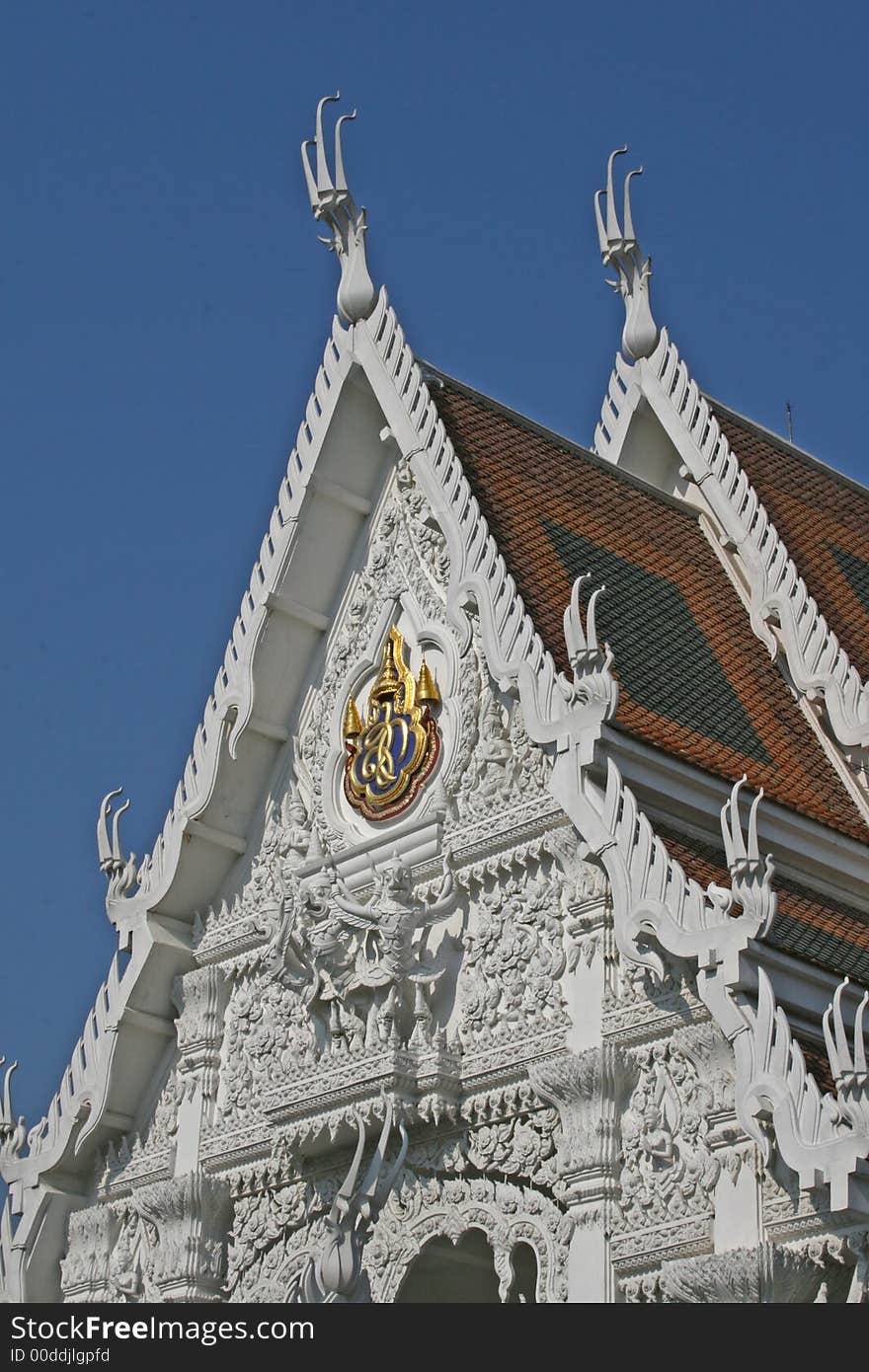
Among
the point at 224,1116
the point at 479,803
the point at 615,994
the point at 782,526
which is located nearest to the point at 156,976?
the point at 224,1116

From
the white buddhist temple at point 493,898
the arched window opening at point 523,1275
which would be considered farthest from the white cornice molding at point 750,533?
the arched window opening at point 523,1275

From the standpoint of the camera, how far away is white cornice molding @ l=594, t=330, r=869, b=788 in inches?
757

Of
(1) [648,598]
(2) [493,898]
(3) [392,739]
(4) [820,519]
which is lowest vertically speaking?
(2) [493,898]

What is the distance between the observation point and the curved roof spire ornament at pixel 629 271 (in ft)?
73.3

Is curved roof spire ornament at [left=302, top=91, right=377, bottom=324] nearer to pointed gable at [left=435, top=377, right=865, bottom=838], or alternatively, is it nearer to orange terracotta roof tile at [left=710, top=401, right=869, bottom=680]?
pointed gable at [left=435, top=377, right=865, bottom=838]

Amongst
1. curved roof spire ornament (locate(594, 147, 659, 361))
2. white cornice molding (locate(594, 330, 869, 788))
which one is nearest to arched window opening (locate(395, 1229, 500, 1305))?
white cornice molding (locate(594, 330, 869, 788))

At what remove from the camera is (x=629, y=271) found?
2250 cm

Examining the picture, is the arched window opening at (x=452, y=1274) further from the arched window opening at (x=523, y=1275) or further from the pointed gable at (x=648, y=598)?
the pointed gable at (x=648, y=598)

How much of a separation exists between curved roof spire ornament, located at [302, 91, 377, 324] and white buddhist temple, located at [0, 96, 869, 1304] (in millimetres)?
32

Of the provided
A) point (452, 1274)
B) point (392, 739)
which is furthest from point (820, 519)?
point (452, 1274)

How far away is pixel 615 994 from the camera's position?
55.5ft

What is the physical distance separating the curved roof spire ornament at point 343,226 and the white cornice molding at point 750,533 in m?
2.86

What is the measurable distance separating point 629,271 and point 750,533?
289 centimetres

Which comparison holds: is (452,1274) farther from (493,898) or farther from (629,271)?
(629,271)
